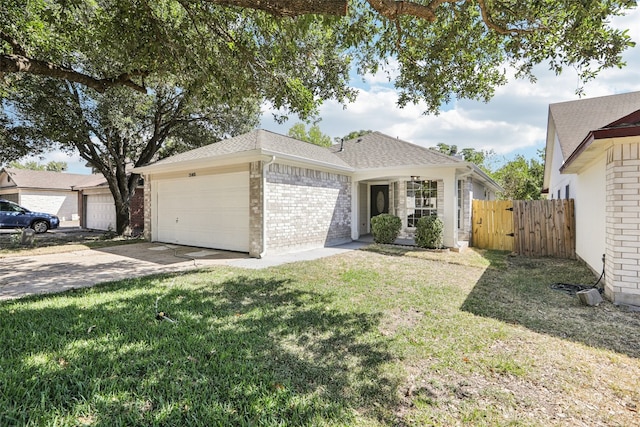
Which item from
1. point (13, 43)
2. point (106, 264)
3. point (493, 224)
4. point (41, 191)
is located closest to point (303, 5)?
point (13, 43)

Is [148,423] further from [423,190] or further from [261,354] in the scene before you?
[423,190]

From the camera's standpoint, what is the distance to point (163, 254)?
9.38 metres

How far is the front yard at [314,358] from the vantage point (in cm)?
231

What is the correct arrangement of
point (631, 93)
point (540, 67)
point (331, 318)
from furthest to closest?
point (631, 93)
point (540, 67)
point (331, 318)

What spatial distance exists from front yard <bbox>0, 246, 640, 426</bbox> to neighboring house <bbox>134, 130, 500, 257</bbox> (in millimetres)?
3955

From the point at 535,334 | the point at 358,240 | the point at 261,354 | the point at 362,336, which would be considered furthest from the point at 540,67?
the point at 358,240

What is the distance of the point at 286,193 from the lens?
945 cm

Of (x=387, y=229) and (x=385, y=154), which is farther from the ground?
(x=385, y=154)

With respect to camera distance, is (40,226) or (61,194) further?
(61,194)

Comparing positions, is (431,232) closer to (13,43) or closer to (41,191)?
(13,43)

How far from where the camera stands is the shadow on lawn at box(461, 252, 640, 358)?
377cm

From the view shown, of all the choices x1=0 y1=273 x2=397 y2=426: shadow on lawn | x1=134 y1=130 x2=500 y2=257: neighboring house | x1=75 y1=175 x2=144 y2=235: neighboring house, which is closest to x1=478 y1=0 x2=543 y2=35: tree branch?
x1=134 y1=130 x2=500 y2=257: neighboring house

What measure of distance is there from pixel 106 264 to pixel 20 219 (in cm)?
1367

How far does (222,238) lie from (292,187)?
287cm
